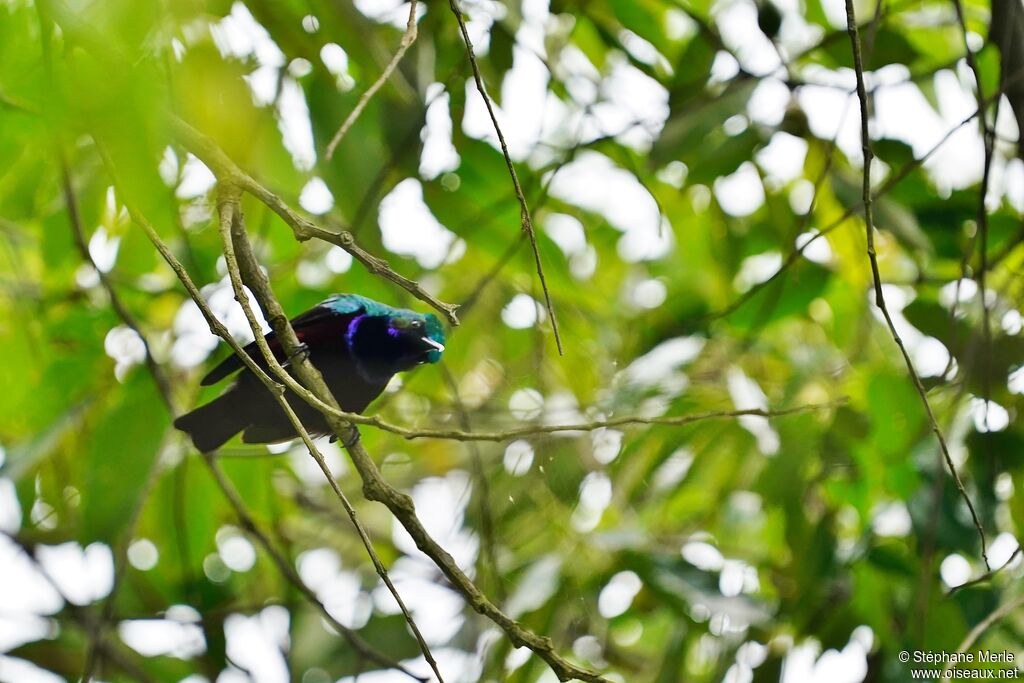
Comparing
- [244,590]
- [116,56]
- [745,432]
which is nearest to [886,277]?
[745,432]

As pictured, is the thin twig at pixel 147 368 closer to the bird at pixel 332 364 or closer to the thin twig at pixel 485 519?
the bird at pixel 332 364

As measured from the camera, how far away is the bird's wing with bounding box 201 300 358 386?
3180mm

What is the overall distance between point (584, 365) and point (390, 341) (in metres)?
0.80

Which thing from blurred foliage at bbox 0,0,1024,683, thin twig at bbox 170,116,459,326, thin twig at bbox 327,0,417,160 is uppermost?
thin twig at bbox 327,0,417,160

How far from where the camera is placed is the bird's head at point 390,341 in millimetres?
3430

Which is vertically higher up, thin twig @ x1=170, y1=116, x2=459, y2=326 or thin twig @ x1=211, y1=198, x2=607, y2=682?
thin twig @ x1=170, y1=116, x2=459, y2=326

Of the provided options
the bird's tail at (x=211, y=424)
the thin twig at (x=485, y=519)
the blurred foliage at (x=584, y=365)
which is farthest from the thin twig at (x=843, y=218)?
the bird's tail at (x=211, y=424)

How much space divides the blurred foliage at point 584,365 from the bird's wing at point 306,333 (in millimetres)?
86

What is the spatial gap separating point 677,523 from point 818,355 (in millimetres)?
1603

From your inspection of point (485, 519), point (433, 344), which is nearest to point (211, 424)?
point (433, 344)

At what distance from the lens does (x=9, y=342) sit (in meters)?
3.84

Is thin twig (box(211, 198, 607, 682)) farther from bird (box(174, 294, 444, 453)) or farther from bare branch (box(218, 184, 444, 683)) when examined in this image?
bird (box(174, 294, 444, 453))

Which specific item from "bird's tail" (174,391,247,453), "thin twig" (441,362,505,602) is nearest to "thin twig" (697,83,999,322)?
"thin twig" (441,362,505,602)

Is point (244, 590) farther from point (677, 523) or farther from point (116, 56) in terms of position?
point (116, 56)
